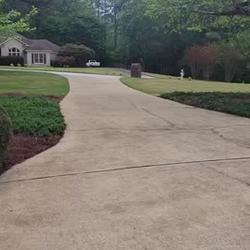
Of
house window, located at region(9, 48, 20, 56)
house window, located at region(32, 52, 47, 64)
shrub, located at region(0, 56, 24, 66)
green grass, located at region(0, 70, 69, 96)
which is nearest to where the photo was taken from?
green grass, located at region(0, 70, 69, 96)

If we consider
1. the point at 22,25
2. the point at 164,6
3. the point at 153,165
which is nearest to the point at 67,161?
the point at 153,165

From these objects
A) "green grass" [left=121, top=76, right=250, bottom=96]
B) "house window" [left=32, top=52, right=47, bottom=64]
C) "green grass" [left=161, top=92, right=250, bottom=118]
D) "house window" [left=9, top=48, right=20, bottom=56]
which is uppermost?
"green grass" [left=161, top=92, right=250, bottom=118]

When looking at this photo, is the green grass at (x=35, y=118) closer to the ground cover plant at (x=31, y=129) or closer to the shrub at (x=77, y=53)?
the ground cover plant at (x=31, y=129)

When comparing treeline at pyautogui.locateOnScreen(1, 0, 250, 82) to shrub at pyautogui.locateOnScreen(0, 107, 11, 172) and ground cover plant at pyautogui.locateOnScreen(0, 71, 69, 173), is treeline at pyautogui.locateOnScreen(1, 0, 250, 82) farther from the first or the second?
shrub at pyautogui.locateOnScreen(0, 107, 11, 172)

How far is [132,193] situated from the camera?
5.62 metres

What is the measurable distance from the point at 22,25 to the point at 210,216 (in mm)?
23682

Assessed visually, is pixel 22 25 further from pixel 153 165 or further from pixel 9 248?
pixel 9 248

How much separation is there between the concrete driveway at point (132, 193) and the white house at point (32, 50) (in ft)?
173

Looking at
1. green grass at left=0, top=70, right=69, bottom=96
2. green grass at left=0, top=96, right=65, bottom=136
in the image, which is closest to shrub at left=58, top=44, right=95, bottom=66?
green grass at left=0, top=70, right=69, bottom=96

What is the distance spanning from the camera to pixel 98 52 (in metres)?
67.3

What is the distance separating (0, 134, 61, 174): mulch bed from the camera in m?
7.24

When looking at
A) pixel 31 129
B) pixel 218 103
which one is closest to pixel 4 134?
pixel 31 129

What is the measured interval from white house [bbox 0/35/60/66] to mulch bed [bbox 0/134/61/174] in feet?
175

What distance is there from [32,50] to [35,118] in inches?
2092
